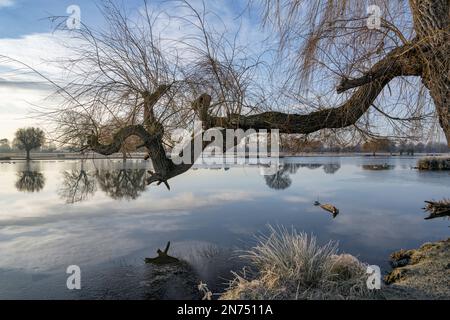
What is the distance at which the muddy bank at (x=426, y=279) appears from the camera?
3.43 meters

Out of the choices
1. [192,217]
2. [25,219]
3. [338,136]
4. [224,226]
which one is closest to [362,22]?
[338,136]

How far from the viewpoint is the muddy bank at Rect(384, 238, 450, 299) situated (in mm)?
3429

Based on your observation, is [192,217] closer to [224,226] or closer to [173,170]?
[224,226]

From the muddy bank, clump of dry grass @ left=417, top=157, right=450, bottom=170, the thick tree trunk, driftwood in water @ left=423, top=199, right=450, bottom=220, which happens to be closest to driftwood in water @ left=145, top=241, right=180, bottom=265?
the muddy bank

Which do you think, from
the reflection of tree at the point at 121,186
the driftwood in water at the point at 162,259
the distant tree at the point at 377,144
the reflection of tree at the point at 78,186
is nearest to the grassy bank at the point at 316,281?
the distant tree at the point at 377,144

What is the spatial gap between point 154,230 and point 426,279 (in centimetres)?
916

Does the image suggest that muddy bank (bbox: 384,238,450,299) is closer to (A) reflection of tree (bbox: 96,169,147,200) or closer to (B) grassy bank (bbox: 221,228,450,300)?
(B) grassy bank (bbox: 221,228,450,300)

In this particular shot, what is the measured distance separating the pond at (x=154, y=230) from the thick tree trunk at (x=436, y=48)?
2774 mm

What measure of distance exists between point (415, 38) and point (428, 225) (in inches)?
395

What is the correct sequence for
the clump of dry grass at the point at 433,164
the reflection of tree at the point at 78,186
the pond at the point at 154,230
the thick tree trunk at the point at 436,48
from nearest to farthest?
the thick tree trunk at the point at 436,48 → the reflection of tree at the point at 78,186 → the pond at the point at 154,230 → the clump of dry grass at the point at 433,164

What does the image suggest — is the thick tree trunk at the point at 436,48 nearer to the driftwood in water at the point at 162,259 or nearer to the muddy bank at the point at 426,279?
the muddy bank at the point at 426,279

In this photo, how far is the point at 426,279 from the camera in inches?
156
